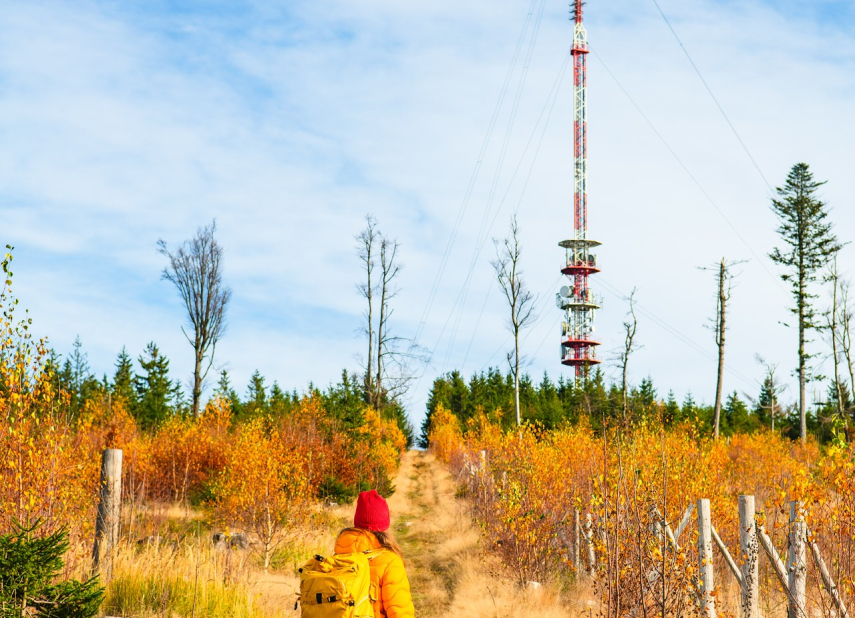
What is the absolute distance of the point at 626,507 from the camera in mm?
7305

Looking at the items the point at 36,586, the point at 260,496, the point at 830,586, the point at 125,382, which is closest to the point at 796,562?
the point at 830,586

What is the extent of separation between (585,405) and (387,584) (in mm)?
41657

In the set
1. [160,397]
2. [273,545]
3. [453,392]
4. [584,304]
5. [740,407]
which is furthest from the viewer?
[584,304]

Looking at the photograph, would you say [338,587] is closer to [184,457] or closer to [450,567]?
[450,567]

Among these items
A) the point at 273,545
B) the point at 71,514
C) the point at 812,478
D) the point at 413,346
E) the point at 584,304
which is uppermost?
the point at 584,304

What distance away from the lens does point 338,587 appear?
420cm

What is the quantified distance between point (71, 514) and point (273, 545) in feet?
21.0

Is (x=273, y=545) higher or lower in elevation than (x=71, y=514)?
lower

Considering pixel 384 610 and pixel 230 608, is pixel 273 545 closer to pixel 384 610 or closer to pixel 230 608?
pixel 230 608

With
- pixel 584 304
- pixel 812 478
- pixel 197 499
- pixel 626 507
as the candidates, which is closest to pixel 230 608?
pixel 626 507

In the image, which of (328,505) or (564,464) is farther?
(328,505)

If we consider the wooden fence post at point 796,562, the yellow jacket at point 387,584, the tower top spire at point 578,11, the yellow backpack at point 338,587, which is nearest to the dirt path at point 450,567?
the wooden fence post at point 796,562

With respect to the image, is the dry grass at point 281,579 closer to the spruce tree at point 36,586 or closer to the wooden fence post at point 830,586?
the spruce tree at point 36,586

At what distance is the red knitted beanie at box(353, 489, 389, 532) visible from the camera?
4562 mm
